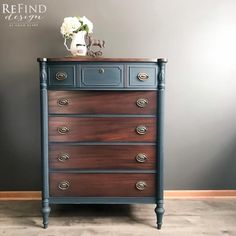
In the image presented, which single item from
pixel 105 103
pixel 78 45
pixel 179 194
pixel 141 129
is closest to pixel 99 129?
pixel 105 103

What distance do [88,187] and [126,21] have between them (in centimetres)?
142

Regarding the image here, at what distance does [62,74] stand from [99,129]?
0.45m

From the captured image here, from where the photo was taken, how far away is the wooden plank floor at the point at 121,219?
209 cm

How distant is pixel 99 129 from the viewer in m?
2.10

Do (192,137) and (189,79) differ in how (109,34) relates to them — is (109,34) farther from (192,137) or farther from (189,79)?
(192,137)

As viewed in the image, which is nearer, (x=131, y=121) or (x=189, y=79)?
(x=131, y=121)

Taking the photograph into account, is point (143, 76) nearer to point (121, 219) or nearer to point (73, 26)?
point (73, 26)

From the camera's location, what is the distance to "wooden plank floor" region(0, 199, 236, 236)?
2086mm

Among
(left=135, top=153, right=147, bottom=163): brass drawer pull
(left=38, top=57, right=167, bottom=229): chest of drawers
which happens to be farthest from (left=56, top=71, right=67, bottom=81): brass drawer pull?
A: (left=135, top=153, right=147, bottom=163): brass drawer pull

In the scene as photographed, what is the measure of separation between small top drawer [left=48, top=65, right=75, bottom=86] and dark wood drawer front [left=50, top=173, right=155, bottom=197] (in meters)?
0.64

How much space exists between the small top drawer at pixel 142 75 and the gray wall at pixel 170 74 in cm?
59

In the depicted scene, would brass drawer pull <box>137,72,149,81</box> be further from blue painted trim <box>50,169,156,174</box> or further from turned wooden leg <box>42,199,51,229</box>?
turned wooden leg <box>42,199,51,229</box>

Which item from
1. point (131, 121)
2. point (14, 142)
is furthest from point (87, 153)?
point (14, 142)

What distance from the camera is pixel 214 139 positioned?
271cm
